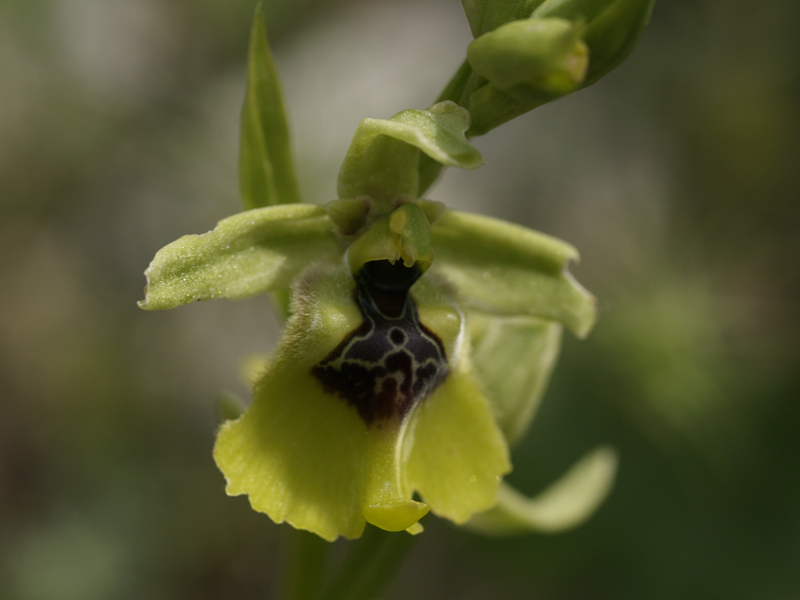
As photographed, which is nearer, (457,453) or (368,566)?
(457,453)

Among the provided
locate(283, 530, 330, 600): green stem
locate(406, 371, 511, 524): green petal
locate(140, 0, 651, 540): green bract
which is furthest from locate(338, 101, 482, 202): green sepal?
locate(283, 530, 330, 600): green stem

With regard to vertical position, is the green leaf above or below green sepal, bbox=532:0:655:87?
below

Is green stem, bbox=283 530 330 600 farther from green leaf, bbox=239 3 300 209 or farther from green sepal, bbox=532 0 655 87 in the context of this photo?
green sepal, bbox=532 0 655 87

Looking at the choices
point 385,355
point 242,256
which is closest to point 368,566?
point 385,355

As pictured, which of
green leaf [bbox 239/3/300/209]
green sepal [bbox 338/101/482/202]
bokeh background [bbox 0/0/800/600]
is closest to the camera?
green sepal [bbox 338/101/482/202]

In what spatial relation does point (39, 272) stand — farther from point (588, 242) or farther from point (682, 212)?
point (682, 212)

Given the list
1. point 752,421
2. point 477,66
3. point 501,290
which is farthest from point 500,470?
point 752,421

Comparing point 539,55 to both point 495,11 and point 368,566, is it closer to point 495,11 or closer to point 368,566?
point 495,11

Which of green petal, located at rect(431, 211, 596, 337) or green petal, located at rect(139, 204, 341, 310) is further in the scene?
green petal, located at rect(431, 211, 596, 337)
